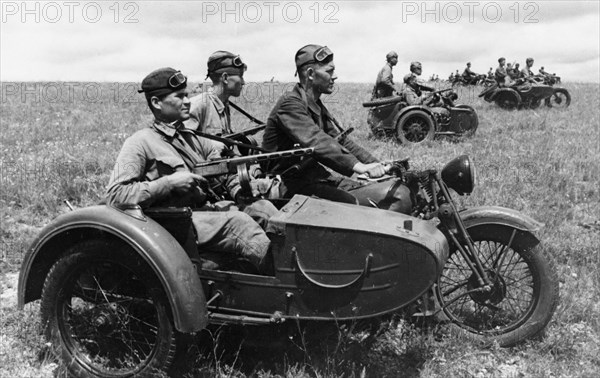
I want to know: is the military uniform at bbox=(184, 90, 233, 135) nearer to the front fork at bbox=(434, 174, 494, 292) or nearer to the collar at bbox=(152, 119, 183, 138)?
the collar at bbox=(152, 119, 183, 138)

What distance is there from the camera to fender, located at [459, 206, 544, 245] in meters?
3.73

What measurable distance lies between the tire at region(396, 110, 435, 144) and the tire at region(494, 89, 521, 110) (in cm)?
624

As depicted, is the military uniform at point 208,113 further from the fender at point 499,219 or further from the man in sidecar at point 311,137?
the fender at point 499,219

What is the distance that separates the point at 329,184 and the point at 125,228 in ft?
5.47

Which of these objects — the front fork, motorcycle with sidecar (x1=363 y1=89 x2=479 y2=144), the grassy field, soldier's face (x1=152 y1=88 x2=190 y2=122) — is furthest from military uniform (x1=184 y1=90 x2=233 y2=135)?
motorcycle with sidecar (x1=363 y1=89 x2=479 y2=144)

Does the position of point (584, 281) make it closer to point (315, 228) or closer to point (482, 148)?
point (315, 228)

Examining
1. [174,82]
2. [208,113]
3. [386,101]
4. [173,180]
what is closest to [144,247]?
[173,180]

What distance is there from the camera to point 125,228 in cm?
Result: 323

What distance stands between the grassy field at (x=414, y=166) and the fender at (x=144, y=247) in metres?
0.56

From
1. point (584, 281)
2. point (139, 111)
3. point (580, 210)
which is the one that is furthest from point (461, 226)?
point (139, 111)

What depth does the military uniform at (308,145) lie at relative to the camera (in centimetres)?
397

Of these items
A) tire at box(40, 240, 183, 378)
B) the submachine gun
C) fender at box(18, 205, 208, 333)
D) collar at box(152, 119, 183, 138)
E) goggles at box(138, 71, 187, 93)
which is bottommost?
tire at box(40, 240, 183, 378)

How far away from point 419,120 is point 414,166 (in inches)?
130

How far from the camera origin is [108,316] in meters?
3.51
